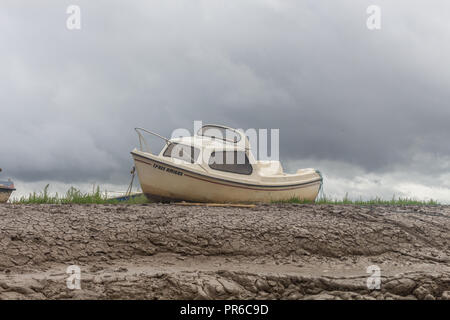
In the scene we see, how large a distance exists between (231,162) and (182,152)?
4.10 ft

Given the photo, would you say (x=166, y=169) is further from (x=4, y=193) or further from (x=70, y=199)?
(x=4, y=193)

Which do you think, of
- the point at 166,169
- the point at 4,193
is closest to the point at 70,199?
the point at 166,169

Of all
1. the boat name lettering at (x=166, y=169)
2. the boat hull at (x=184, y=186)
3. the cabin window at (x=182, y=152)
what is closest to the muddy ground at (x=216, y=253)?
the boat hull at (x=184, y=186)

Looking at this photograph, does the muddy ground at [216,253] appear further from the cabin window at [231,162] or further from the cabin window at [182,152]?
the cabin window at [182,152]

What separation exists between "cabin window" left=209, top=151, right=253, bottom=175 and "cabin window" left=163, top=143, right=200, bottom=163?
16.8 inches

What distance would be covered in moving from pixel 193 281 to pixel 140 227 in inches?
81.5

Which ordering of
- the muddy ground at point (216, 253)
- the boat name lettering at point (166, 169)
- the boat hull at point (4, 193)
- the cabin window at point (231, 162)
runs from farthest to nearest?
the boat hull at point (4, 193)
the cabin window at point (231, 162)
the boat name lettering at point (166, 169)
the muddy ground at point (216, 253)

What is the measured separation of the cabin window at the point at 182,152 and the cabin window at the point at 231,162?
0.43m

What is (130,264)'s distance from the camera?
21.0 feet

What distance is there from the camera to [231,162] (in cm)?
1004

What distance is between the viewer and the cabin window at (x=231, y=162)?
982cm

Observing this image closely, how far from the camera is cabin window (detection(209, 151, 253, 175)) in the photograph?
9.82 meters

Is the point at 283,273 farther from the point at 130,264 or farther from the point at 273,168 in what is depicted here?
the point at 273,168
